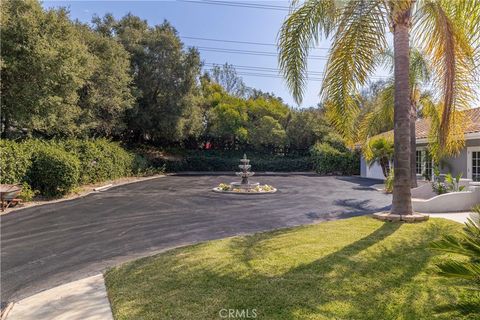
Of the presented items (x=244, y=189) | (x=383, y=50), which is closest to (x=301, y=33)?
(x=383, y=50)

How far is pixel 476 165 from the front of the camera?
15242 millimetres

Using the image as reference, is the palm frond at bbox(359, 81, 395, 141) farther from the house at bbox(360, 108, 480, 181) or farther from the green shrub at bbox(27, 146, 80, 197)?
the green shrub at bbox(27, 146, 80, 197)

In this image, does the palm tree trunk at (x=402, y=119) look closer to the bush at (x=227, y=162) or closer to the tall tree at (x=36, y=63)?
the tall tree at (x=36, y=63)

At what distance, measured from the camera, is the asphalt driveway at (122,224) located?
5641 millimetres

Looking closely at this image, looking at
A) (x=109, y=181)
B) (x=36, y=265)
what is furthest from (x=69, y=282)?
(x=109, y=181)

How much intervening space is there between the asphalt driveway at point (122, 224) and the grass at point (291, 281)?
998mm

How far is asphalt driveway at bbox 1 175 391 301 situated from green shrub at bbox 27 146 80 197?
3.43 feet

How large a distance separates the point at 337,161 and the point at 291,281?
25.7 meters

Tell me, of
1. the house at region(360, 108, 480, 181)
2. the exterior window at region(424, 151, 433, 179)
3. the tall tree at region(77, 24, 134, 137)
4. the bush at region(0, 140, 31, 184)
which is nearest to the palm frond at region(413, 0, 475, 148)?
the house at region(360, 108, 480, 181)

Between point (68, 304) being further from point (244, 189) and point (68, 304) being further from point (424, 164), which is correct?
point (424, 164)

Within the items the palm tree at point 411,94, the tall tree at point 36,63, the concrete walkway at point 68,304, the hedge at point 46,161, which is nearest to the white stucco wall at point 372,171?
the palm tree at point 411,94

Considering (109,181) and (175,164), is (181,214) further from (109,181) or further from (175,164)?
(175,164)

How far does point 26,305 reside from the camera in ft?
13.8

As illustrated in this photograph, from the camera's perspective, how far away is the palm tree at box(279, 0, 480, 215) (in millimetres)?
7137
